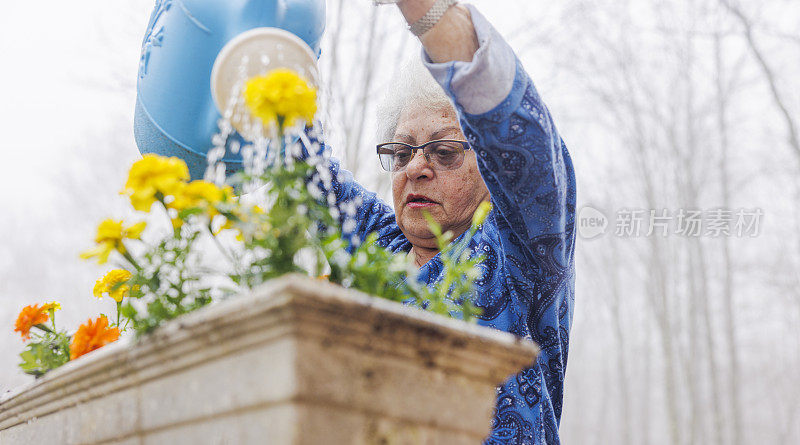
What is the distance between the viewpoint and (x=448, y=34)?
1217 millimetres

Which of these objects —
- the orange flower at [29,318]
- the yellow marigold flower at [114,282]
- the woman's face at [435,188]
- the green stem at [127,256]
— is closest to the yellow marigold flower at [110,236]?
the green stem at [127,256]

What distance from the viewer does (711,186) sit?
11633 mm

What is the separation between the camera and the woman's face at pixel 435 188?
1.80m

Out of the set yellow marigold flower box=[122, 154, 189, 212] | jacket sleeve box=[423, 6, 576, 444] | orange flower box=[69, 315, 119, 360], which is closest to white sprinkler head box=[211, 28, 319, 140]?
yellow marigold flower box=[122, 154, 189, 212]

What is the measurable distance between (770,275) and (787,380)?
43.5ft

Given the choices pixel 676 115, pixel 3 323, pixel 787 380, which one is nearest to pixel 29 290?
pixel 3 323

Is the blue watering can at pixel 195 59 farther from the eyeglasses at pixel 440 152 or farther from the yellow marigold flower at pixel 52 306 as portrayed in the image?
the eyeglasses at pixel 440 152

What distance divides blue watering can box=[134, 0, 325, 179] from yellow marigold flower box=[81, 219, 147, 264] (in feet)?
1.15

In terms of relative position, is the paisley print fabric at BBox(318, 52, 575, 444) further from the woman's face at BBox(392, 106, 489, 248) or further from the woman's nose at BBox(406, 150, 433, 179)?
the woman's nose at BBox(406, 150, 433, 179)

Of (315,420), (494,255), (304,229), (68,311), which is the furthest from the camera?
(68,311)

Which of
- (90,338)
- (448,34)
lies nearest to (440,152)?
(448,34)

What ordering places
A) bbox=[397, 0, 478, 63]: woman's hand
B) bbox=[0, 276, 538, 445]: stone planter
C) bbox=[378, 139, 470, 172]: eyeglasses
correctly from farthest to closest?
bbox=[378, 139, 470, 172]: eyeglasses < bbox=[397, 0, 478, 63]: woman's hand < bbox=[0, 276, 538, 445]: stone planter

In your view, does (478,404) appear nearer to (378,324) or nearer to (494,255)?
(378,324)

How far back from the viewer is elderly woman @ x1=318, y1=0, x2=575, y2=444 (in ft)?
4.03
